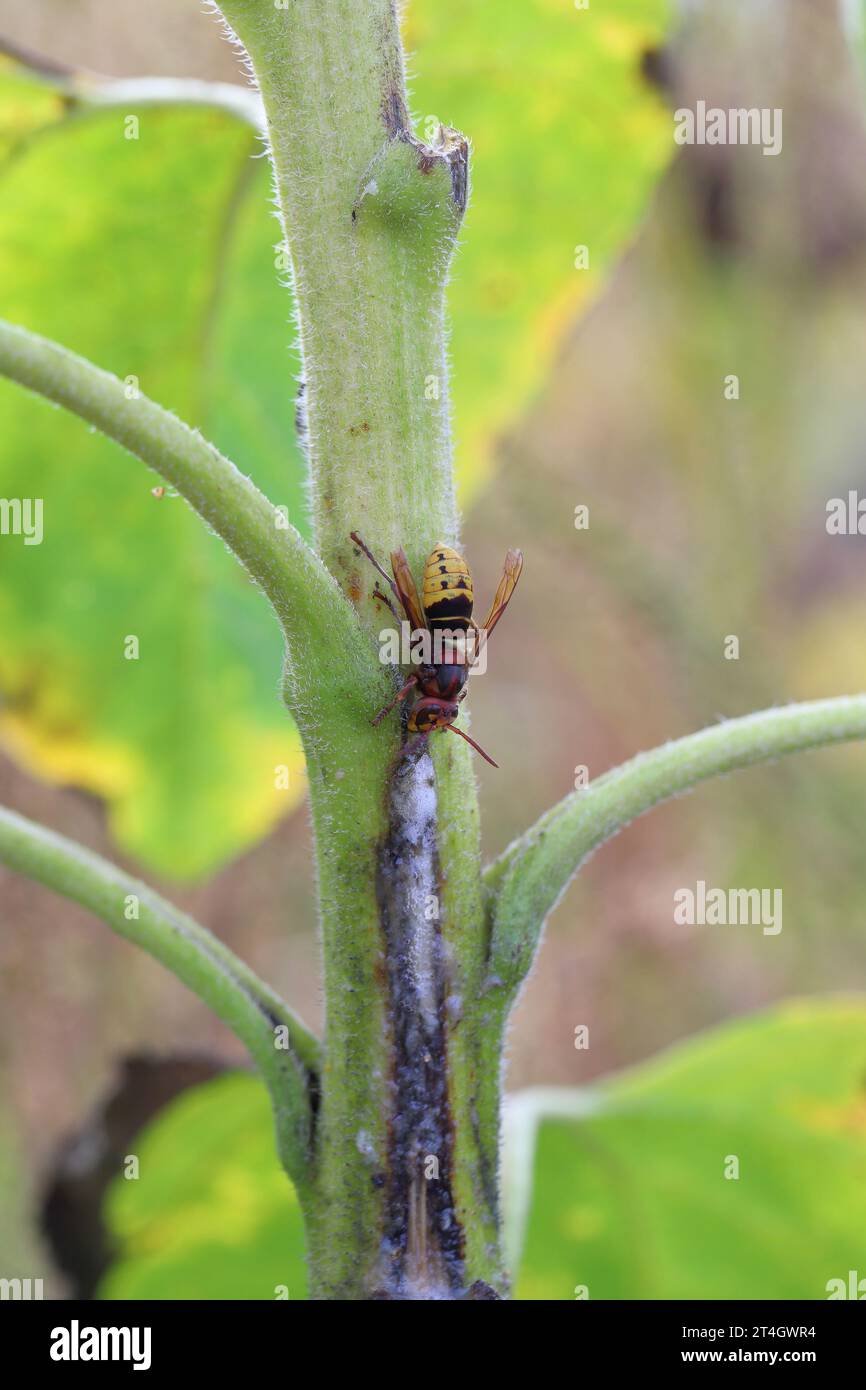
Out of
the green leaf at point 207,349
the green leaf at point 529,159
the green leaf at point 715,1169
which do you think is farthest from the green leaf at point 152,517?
the green leaf at point 715,1169

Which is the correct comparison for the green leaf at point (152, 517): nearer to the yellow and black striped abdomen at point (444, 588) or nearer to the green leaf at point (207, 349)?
the green leaf at point (207, 349)

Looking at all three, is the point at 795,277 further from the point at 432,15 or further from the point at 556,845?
the point at 556,845

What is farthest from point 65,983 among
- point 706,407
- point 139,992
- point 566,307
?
point 706,407

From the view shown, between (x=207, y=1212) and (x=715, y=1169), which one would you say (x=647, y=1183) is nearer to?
Result: (x=715, y=1169)

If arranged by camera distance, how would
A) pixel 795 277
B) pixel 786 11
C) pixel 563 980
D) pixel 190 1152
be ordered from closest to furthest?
pixel 190 1152 → pixel 786 11 → pixel 563 980 → pixel 795 277

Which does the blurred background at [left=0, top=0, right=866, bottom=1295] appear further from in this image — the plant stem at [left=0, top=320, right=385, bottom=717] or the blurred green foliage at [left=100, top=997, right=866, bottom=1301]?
the plant stem at [left=0, top=320, right=385, bottom=717]

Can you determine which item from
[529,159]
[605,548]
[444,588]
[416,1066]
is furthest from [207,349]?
[605,548]

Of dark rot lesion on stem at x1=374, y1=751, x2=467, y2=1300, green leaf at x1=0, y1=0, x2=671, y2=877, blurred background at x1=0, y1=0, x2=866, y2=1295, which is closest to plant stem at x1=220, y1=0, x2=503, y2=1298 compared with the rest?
dark rot lesion on stem at x1=374, y1=751, x2=467, y2=1300
